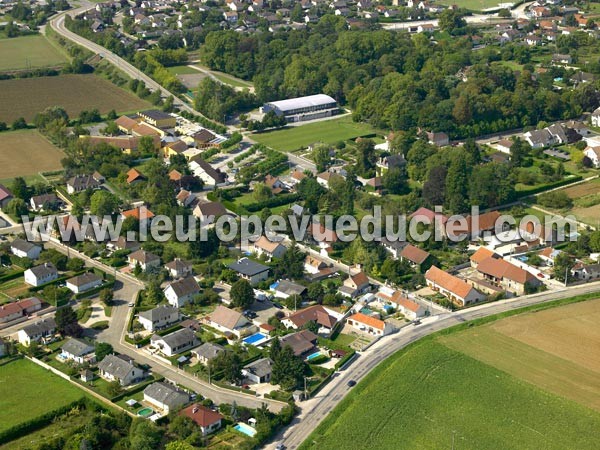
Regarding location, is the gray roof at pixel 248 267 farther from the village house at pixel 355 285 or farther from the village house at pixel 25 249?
the village house at pixel 25 249

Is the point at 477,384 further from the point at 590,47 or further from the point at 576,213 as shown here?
the point at 590,47

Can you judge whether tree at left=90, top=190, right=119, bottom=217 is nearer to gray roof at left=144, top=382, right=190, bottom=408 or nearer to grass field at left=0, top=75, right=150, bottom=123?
gray roof at left=144, top=382, right=190, bottom=408

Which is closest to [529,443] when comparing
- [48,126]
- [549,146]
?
[549,146]

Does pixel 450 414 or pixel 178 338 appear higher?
pixel 178 338

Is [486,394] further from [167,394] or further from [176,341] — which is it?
[176,341]

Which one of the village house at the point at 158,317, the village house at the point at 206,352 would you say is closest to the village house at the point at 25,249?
the village house at the point at 158,317

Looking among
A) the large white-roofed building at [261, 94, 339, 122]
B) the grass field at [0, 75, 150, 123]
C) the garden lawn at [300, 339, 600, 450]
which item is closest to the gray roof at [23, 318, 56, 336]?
the garden lawn at [300, 339, 600, 450]

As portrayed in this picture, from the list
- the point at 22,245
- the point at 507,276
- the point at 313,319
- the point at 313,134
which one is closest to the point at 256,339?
the point at 313,319

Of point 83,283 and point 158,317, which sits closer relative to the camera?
point 158,317
